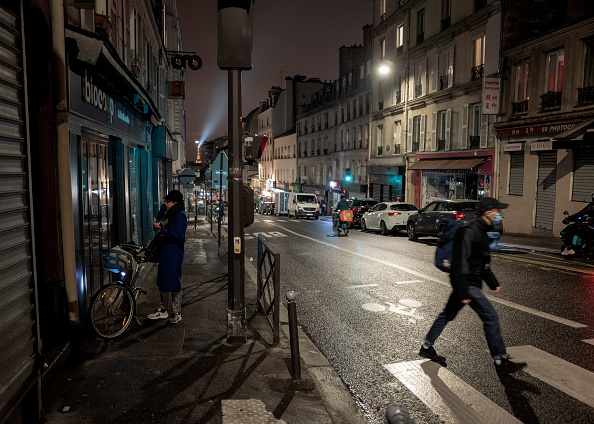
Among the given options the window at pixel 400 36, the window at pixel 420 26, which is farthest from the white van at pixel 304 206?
the window at pixel 420 26

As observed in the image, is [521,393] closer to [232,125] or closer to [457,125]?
[232,125]

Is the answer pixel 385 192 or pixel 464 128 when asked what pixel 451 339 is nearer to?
pixel 464 128

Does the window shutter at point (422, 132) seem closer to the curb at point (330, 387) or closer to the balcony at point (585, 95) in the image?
the balcony at point (585, 95)

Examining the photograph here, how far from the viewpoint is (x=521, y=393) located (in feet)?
14.8

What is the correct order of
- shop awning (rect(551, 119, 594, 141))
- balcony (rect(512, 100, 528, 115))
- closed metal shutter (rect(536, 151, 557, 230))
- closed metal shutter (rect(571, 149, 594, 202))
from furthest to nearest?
1. balcony (rect(512, 100, 528, 115))
2. closed metal shutter (rect(536, 151, 557, 230))
3. closed metal shutter (rect(571, 149, 594, 202))
4. shop awning (rect(551, 119, 594, 141))

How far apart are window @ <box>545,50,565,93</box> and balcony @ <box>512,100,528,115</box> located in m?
1.23

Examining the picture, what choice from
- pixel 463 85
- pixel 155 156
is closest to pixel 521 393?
pixel 155 156

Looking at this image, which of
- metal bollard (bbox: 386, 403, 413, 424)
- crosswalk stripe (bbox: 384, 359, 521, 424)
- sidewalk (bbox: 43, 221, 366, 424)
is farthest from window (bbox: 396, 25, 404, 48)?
metal bollard (bbox: 386, 403, 413, 424)

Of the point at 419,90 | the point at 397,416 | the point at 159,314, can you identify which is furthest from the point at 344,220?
the point at 397,416

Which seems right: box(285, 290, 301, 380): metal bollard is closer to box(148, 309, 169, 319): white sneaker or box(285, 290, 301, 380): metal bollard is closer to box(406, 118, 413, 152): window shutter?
box(148, 309, 169, 319): white sneaker

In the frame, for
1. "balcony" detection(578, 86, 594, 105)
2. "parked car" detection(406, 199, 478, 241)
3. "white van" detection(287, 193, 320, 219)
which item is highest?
"balcony" detection(578, 86, 594, 105)

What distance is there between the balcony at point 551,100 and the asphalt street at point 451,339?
32.4 ft

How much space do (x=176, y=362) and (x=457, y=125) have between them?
82.8ft

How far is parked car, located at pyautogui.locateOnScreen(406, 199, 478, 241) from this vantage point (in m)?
16.5
